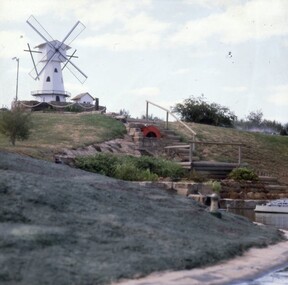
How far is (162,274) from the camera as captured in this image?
9.70 metres

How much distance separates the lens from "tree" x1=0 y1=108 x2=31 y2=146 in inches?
1259

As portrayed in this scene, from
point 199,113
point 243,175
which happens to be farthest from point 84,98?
point 243,175

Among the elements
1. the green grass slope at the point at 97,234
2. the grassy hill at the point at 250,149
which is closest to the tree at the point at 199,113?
the grassy hill at the point at 250,149

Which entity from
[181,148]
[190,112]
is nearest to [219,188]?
[181,148]

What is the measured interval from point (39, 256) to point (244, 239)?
564 cm

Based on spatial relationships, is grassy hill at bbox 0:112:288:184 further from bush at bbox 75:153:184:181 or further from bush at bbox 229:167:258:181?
bush at bbox 229:167:258:181

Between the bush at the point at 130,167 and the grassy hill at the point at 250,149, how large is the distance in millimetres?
7816

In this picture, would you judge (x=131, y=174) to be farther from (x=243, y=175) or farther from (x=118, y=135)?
(x=118, y=135)

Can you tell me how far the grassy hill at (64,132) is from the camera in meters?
31.3

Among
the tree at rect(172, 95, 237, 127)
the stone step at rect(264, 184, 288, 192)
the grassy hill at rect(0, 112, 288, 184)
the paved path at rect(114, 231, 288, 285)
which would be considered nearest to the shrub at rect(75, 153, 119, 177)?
the grassy hill at rect(0, 112, 288, 184)

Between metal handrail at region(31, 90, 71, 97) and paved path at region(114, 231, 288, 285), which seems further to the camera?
metal handrail at region(31, 90, 71, 97)

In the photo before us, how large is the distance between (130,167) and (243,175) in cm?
827

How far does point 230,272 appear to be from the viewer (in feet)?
34.6

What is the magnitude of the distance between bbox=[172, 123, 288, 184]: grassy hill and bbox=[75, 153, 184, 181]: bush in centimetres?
782
